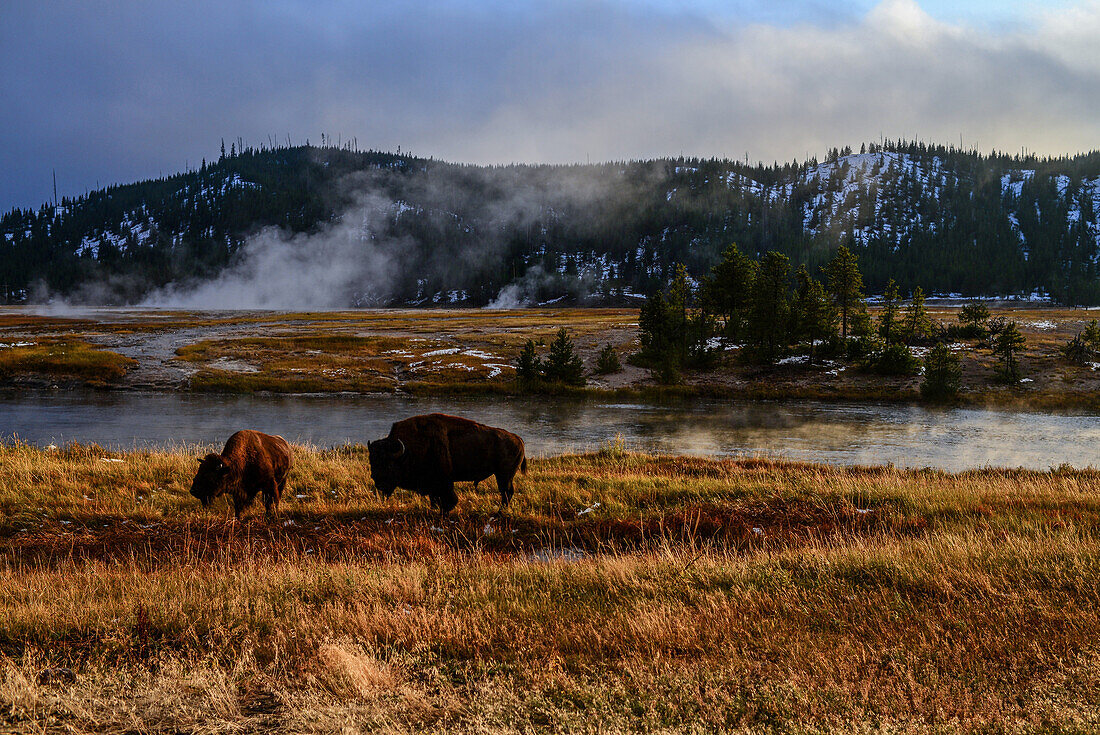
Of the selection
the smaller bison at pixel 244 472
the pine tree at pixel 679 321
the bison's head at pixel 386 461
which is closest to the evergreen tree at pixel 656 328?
the pine tree at pixel 679 321

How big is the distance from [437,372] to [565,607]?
4303 cm

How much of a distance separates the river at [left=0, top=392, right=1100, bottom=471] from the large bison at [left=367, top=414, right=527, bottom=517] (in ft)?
42.1

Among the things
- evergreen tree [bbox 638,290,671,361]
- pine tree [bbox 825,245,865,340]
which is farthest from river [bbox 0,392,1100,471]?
pine tree [bbox 825,245,865,340]

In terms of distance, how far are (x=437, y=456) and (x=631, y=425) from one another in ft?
73.6

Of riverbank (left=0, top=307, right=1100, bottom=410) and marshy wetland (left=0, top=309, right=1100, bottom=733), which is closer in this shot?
marshy wetland (left=0, top=309, right=1100, bottom=733)

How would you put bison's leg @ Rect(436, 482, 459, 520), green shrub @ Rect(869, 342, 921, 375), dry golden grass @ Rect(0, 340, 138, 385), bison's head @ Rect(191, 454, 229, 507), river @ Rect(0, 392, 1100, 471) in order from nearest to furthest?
bison's head @ Rect(191, 454, 229, 507) → bison's leg @ Rect(436, 482, 459, 520) → river @ Rect(0, 392, 1100, 471) → green shrub @ Rect(869, 342, 921, 375) → dry golden grass @ Rect(0, 340, 138, 385)

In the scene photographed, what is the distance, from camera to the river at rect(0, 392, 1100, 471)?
25.5m

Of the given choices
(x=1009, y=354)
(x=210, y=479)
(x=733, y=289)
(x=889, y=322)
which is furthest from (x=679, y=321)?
(x=210, y=479)

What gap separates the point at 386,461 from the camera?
1045cm

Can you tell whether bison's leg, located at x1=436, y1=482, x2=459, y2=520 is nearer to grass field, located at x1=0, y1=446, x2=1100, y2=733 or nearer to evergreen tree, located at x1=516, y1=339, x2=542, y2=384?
grass field, located at x1=0, y1=446, x2=1100, y2=733

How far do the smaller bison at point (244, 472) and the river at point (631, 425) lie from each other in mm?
10708

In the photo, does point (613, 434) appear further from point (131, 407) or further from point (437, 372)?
point (131, 407)

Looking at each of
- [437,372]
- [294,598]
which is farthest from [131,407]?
[294,598]

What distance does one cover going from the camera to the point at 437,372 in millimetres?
47906
